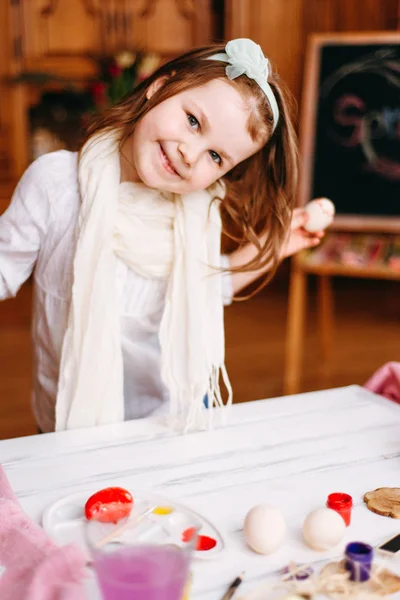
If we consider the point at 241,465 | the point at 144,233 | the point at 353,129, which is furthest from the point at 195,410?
the point at 353,129

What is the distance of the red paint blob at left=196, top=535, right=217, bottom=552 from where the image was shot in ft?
2.37

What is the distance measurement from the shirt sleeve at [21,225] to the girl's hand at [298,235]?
42cm

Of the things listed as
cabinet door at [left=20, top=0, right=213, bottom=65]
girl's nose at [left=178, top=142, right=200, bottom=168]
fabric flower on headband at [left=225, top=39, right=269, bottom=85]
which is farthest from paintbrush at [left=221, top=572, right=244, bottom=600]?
cabinet door at [left=20, top=0, right=213, bottom=65]

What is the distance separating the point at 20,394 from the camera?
8.86ft

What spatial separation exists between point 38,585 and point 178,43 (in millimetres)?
3610

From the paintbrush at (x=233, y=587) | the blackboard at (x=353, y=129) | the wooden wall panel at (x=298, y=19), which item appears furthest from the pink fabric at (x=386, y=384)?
the wooden wall panel at (x=298, y=19)

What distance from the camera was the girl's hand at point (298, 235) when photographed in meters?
1.30

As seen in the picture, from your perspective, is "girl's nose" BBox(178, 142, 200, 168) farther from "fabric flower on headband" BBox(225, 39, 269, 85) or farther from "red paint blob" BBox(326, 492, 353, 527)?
"red paint blob" BBox(326, 492, 353, 527)

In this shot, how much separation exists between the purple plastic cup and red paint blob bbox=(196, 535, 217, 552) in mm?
134

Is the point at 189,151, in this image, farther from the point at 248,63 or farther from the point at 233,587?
the point at 233,587

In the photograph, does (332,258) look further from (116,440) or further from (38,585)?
(38,585)

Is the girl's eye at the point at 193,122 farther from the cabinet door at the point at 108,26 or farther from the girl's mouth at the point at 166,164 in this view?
the cabinet door at the point at 108,26

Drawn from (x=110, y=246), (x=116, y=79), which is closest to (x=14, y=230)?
(x=110, y=246)

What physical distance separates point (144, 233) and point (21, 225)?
0.65 feet
